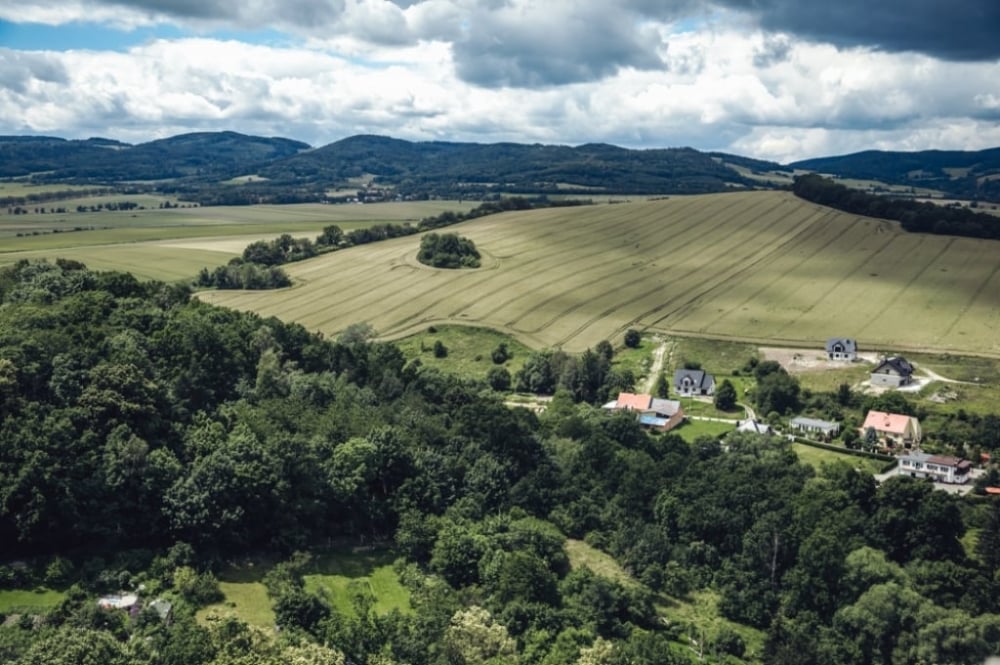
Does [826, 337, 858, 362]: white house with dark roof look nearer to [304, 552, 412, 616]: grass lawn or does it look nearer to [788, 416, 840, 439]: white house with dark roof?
[788, 416, 840, 439]: white house with dark roof

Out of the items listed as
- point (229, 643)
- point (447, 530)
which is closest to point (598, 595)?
point (447, 530)

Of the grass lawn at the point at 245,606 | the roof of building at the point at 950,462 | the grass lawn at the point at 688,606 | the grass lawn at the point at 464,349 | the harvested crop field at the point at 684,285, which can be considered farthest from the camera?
the harvested crop field at the point at 684,285

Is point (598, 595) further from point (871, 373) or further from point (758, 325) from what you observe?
point (758, 325)

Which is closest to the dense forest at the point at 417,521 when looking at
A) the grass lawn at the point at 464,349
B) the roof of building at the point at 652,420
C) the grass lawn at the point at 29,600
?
the grass lawn at the point at 29,600

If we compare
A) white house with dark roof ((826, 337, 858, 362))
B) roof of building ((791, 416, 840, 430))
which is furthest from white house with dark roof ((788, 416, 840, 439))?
white house with dark roof ((826, 337, 858, 362))

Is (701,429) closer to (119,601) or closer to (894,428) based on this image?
(894,428)

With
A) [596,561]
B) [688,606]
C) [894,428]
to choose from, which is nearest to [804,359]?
[894,428]

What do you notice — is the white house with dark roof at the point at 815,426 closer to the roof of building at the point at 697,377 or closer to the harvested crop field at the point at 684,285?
the roof of building at the point at 697,377
